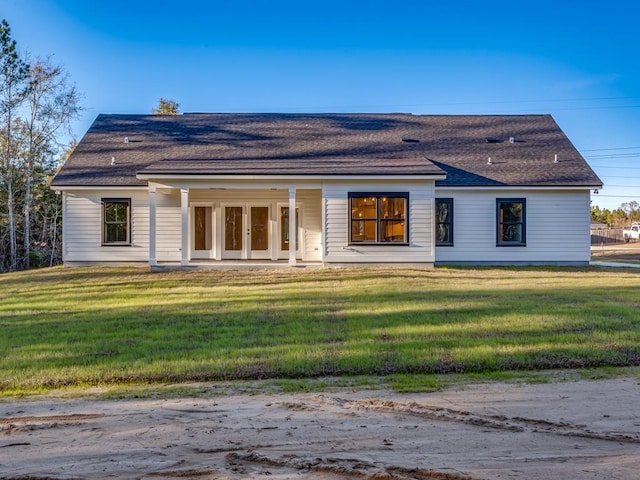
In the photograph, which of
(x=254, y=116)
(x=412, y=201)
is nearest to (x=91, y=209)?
(x=254, y=116)

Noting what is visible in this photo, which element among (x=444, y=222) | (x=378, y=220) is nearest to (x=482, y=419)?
(x=378, y=220)

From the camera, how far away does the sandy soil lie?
9.73ft

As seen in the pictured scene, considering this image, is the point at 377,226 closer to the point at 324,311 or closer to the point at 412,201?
the point at 412,201

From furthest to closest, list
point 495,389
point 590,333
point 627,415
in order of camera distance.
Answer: point 590,333, point 495,389, point 627,415

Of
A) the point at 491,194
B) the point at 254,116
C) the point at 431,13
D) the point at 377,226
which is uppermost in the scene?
the point at 431,13

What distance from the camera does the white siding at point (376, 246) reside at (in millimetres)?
15711

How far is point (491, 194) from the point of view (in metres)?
17.1

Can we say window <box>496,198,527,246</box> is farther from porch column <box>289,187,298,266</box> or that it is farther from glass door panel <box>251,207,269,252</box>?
glass door panel <box>251,207,269,252</box>

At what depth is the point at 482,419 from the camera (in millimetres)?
3842

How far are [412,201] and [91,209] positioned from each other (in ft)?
35.4

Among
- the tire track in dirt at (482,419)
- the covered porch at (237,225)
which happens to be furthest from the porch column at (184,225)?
the tire track in dirt at (482,419)

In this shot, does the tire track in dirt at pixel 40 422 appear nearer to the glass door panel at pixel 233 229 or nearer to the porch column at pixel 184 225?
the porch column at pixel 184 225

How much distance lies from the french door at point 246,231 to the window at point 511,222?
313 inches

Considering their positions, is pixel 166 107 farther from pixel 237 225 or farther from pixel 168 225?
pixel 237 225
